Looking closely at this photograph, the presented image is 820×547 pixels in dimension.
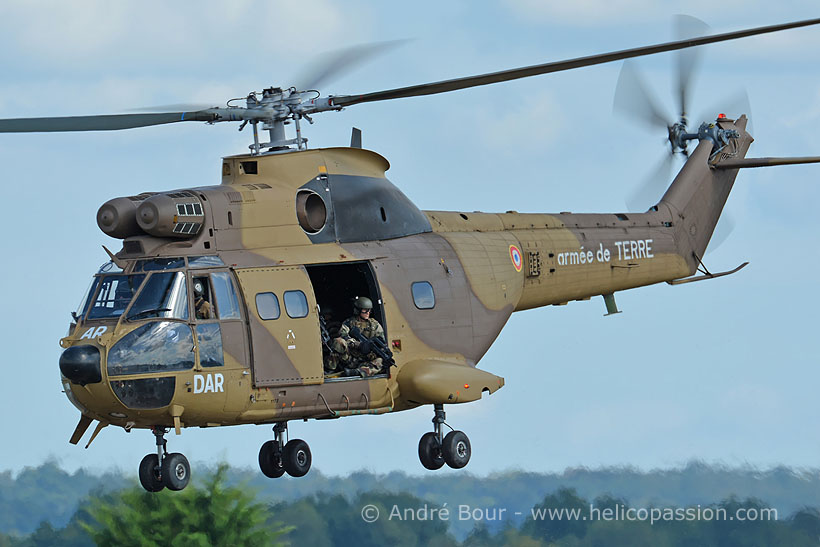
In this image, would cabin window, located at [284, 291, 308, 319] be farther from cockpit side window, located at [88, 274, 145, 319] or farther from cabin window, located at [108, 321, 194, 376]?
cockpit side window, located at [88, 274, 145, 319]

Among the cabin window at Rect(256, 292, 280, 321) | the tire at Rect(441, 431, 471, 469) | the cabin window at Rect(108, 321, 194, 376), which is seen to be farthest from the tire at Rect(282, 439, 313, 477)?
the cabin window at Rect(108, 321, 194, 376)

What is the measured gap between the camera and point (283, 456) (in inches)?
751

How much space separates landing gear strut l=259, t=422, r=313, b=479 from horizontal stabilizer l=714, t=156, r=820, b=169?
30.0ft

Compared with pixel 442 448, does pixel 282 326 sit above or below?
above

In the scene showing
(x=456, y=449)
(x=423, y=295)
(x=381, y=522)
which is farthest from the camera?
(x=381, y=522)

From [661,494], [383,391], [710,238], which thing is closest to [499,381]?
Answer: [383,391]

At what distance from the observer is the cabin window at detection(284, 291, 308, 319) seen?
16625 millimetres

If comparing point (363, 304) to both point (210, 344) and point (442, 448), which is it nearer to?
point (442, 448)

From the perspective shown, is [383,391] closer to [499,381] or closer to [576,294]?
[499,381]

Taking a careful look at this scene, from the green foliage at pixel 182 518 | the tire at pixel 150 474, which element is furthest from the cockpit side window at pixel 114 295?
the green foliage at pixel 182 518

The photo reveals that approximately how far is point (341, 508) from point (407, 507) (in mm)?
1609

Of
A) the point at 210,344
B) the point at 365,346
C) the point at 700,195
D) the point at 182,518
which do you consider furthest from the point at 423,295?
the point at 182,518

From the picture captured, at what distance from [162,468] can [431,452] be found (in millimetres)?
3623

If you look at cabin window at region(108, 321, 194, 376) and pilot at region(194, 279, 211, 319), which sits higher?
pilot at region(194, 279, 211, 319)
